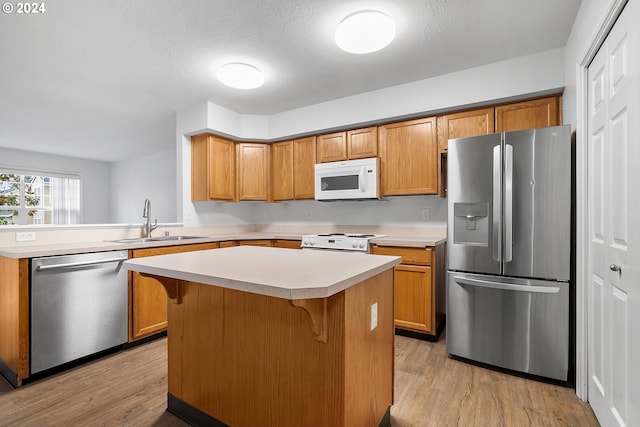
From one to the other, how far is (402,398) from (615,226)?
1454 mm

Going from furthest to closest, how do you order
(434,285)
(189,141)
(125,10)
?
(189,141), (434,285), (125,10)

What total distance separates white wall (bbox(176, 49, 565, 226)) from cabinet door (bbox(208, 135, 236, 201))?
6.2 inches

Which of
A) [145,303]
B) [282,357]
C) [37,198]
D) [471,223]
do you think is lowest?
[145,303]

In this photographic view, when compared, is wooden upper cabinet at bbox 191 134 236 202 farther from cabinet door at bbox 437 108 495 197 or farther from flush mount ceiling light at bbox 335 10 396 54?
cabinet door at bbox 437 108 495 197

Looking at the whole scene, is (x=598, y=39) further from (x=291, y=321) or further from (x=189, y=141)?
(x=189, y=141)

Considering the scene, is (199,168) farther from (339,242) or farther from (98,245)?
(339,242)

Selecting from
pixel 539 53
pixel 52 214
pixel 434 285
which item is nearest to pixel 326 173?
pixel 434 285

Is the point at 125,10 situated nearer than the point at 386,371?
No

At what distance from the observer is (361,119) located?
332 centimetres

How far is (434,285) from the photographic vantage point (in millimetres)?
2648

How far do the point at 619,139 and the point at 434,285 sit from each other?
1625 millimetres

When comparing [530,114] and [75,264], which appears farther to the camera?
[530,114]

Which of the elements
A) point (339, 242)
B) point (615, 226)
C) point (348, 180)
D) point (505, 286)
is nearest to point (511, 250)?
point (505, 286)

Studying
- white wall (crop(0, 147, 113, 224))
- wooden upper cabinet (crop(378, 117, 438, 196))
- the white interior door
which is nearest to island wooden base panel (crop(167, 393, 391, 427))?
the white interior door
